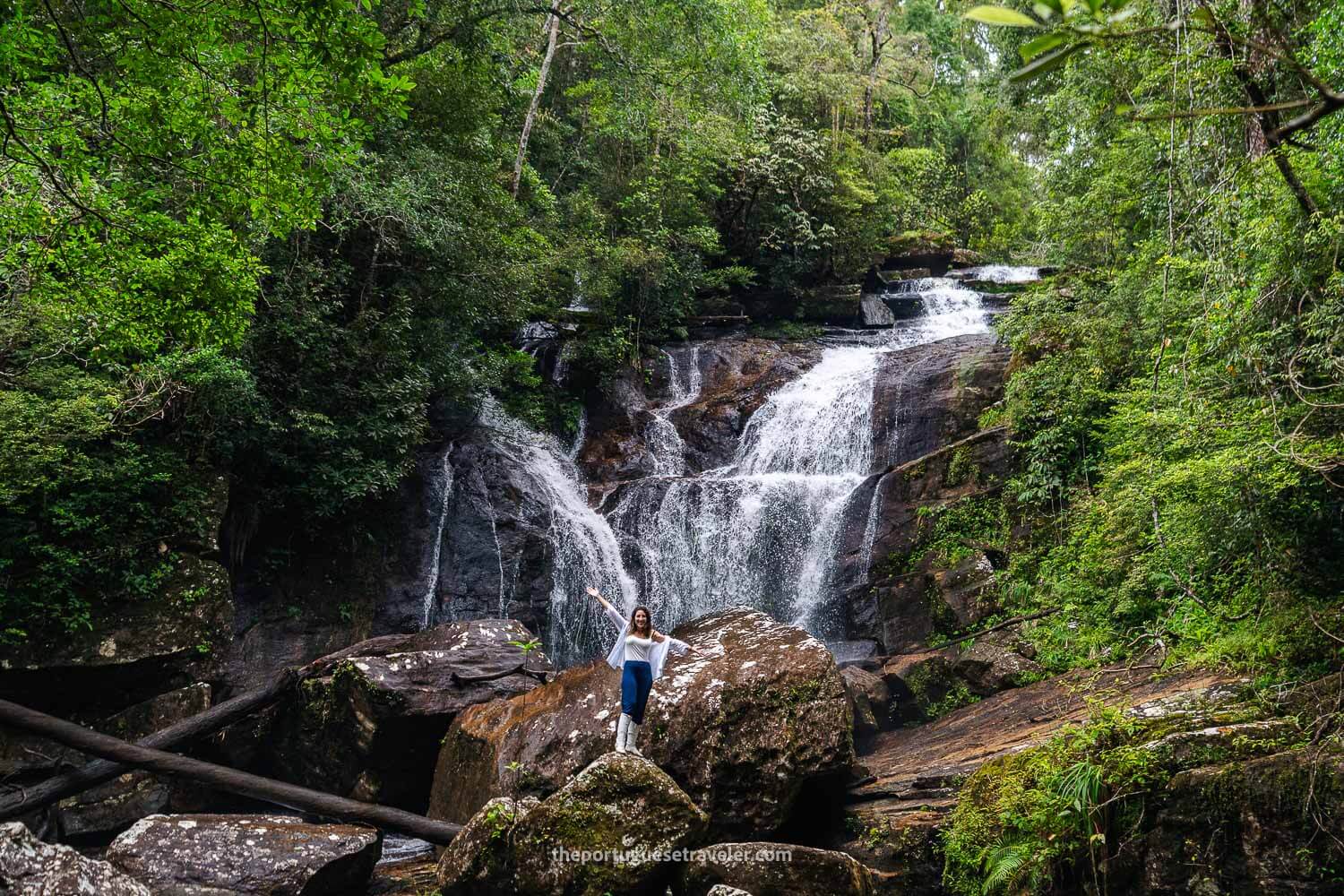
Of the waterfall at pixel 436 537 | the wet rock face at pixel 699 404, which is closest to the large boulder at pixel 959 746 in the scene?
the waterfall at pixel 436 537

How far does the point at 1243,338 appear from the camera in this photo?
646cm

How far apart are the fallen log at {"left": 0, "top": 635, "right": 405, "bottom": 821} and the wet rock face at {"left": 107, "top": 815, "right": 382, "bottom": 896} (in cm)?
127

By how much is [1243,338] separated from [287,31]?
25.1 ft

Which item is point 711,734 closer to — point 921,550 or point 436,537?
point 921,550

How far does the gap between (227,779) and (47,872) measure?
8.87 feet

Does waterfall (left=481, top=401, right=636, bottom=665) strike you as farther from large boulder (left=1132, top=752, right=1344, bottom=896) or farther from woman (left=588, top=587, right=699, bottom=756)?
large boulder (left=1132, top=752, right=1344, bottom=896)

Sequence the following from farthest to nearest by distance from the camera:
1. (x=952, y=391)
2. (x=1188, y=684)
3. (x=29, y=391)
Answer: (x=952, y=391), (x=29, y=391), (x=1188, y=684)

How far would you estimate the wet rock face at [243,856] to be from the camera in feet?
20.5

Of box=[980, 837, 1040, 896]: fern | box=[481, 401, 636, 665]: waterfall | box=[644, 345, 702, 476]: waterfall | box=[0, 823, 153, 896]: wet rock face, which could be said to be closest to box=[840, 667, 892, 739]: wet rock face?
box=[980, 837, 1040, 896]: fern

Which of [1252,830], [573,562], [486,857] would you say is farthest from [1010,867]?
[573,562]

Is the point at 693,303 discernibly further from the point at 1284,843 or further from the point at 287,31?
the point at 1284,843

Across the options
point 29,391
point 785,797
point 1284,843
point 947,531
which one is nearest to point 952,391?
point 947,531

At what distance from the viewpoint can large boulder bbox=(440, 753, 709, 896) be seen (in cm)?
484

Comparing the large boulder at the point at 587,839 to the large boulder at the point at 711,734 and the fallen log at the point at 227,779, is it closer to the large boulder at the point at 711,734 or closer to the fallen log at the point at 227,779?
the large boulder at the point at 711,734
